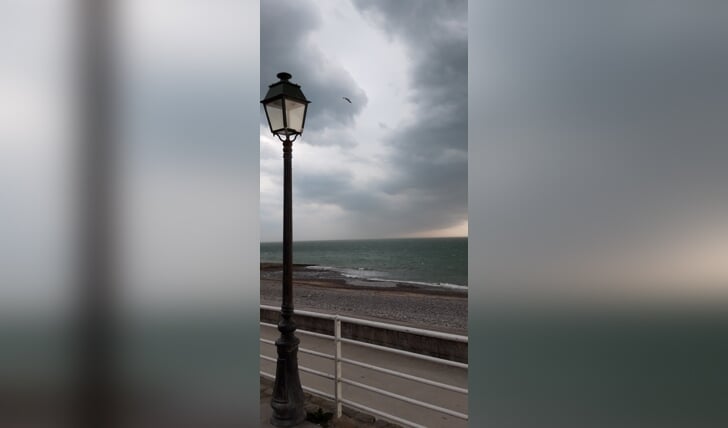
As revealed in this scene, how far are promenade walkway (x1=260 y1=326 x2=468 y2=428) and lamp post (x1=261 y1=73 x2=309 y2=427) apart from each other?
0.17 m

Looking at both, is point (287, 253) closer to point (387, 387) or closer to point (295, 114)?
point (295, 114)

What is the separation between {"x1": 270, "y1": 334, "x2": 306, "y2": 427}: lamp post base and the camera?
8.49 feet

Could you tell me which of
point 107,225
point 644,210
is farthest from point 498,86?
point 107,225

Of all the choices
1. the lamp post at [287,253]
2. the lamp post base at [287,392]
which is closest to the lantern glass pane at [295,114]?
the lamp post at [287,253]

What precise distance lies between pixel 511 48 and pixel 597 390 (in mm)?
560

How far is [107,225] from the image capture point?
0.63m

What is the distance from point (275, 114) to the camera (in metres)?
2.79

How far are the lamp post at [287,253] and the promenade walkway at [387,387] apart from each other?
0.17 m

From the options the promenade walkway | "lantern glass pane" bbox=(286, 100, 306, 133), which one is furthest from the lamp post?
the promenade walkway

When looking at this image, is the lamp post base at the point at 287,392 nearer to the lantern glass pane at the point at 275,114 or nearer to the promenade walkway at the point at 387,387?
the promenade walkway at the point at 387,387

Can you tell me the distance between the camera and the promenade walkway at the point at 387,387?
107 inches

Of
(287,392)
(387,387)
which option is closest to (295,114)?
(287,392)

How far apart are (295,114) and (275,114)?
14 cm

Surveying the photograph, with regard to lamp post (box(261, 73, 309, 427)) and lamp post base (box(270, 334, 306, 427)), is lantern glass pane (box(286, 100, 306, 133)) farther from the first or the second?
lamp post base (box(270, 334, 306, 427))
